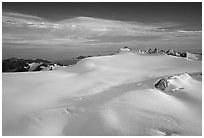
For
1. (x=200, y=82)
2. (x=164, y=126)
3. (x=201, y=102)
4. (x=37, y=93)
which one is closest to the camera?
(x=164, y=126)

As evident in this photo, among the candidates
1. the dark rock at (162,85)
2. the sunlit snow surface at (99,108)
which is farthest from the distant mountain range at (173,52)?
the dark rock at (162,85)

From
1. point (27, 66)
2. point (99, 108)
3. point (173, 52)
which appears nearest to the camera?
point (99, 108)

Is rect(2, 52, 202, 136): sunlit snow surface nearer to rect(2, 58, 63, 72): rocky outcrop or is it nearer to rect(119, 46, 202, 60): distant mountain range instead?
rect(119, 46, 202, 60): distant mountain range

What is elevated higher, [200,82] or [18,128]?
[200,82]

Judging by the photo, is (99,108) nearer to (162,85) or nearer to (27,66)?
(162,85)

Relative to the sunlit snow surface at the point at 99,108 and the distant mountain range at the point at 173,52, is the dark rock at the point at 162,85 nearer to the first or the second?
the sunlit snow surface at the point at 99,108

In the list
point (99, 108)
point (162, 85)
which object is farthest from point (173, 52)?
point (99, 108)

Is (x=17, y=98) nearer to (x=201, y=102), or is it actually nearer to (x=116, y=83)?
(x=116, y=83)

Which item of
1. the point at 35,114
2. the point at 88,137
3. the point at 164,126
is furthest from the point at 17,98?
the point at 164,126

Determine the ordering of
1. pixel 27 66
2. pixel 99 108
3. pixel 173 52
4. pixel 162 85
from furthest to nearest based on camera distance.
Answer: pixel 27 66 < pixel 173 52 < pixel 162 85 < pixel 99 108

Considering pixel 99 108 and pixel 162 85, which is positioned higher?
pixel 162 85

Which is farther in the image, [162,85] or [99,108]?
[162,85]
